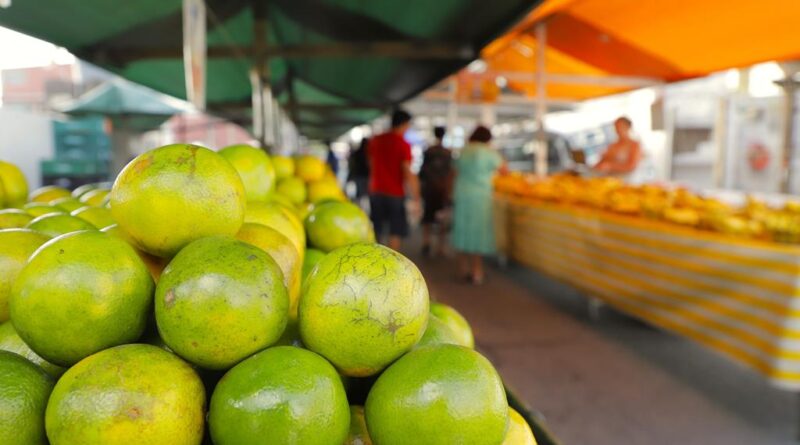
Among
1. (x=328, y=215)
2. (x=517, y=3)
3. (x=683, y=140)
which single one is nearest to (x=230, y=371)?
(x=328, y=215)

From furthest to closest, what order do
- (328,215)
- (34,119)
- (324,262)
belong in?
(34,119) < (328,215) < (324,262)

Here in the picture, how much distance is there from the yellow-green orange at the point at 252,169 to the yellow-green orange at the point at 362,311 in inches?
25.2

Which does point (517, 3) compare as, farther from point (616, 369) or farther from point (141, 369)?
point (141, 369)

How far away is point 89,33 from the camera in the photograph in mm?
4105

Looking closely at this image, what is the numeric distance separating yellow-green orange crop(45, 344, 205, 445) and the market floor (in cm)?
250

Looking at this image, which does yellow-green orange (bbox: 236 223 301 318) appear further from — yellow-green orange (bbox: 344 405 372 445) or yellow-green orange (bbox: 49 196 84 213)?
yellow-green orange (bbox: 49 196 84 213)

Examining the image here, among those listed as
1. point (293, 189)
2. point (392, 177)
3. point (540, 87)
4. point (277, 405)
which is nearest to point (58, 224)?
point (277, 405)

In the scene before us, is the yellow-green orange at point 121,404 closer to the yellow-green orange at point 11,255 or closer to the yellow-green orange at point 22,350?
the yellow-green orange at point 22,350

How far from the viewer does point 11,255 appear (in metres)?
0.91

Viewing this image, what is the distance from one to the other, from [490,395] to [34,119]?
557 inches

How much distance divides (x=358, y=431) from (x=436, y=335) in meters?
0.23

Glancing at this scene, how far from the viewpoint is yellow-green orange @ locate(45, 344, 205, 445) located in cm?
67

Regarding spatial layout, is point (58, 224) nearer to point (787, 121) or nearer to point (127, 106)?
point (787, 121)

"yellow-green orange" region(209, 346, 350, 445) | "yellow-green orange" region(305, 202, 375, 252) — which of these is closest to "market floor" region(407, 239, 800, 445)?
"yellow-green orange" region(305, 202, 375, 252)
